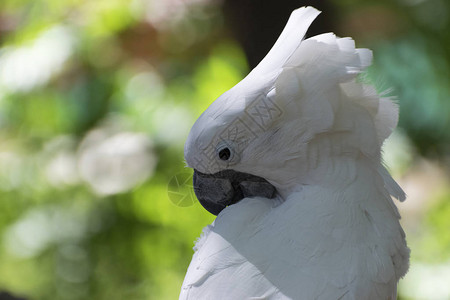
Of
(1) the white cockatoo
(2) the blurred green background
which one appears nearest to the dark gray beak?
(1) the white cockatoo

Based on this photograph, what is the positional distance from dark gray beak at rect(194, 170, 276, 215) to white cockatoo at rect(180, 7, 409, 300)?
1 centimetres

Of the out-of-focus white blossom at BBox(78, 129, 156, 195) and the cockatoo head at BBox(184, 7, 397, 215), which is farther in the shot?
the out-of-focus white blossom at BBox(78, 129, 156, 195)

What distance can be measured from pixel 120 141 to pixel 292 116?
1818 millimetres

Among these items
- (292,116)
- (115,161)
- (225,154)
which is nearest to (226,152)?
(225,154)

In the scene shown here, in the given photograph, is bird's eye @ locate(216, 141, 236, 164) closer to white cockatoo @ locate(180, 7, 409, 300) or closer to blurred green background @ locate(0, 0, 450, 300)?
white cockatoo @ locate(180, 7, 409, 300)

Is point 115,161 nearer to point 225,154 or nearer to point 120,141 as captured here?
point 120,141

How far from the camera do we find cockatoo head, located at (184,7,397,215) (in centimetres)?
93

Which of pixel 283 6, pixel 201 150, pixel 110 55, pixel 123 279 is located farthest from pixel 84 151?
pixel 201 150

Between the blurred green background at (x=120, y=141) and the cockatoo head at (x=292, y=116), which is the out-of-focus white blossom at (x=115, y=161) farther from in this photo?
the cockatoo head at (x=292, y=116)

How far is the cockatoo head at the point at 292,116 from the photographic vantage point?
0.93m

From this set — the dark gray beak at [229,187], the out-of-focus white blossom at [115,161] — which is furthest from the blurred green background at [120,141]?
the dark gray beak at [229,187]

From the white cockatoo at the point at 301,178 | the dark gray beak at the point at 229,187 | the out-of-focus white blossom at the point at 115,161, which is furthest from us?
the out-of-focus white blossom at the point at 115,161

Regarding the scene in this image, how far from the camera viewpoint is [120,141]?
2643mm

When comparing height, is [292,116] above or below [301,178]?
above
